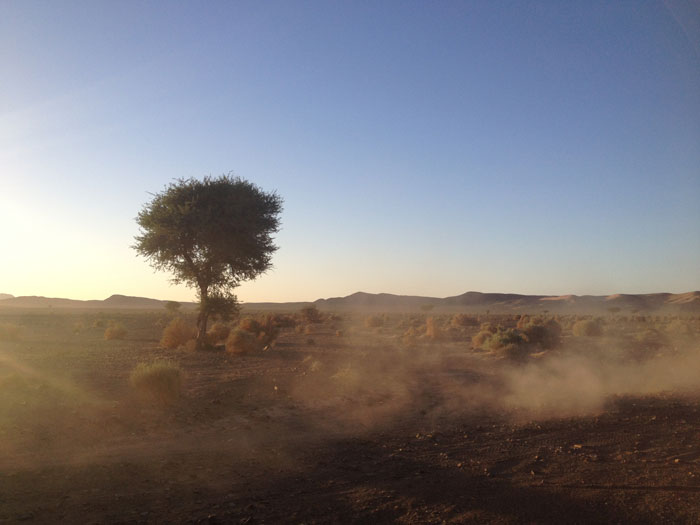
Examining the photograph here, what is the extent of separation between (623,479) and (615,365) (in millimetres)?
16207

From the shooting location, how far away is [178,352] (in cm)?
2434

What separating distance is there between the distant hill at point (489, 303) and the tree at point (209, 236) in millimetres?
78133

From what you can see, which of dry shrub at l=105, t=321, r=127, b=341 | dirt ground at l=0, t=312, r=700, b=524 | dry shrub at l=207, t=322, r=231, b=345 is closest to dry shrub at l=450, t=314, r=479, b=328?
dry shrub at l=207, t=322, r=231, b=345

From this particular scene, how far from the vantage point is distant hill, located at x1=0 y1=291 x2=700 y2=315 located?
111688 millimetres

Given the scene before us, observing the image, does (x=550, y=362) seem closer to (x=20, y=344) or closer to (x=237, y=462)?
(x=237, y=462)

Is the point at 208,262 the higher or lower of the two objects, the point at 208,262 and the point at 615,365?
the higher

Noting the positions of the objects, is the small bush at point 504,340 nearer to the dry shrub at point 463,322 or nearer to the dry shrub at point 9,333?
the dry shrub at point 463,322

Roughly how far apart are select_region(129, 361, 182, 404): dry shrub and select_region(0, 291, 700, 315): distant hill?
91712mm

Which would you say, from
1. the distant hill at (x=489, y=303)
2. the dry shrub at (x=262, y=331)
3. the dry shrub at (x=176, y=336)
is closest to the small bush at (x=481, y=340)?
the dry shrub at (x=262, y=331)

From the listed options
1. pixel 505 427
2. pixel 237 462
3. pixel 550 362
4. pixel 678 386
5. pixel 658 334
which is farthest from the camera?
pixel 658 334

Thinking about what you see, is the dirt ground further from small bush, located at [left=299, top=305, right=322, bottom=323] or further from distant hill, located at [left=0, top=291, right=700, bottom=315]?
distant hill, located at [left=0, top=291, right=700, bottom=315]

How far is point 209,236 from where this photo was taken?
2541cm

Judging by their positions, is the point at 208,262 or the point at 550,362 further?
the point at 208,262

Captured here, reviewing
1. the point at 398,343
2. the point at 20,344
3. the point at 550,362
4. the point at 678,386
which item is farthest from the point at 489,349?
the point at 20,344
